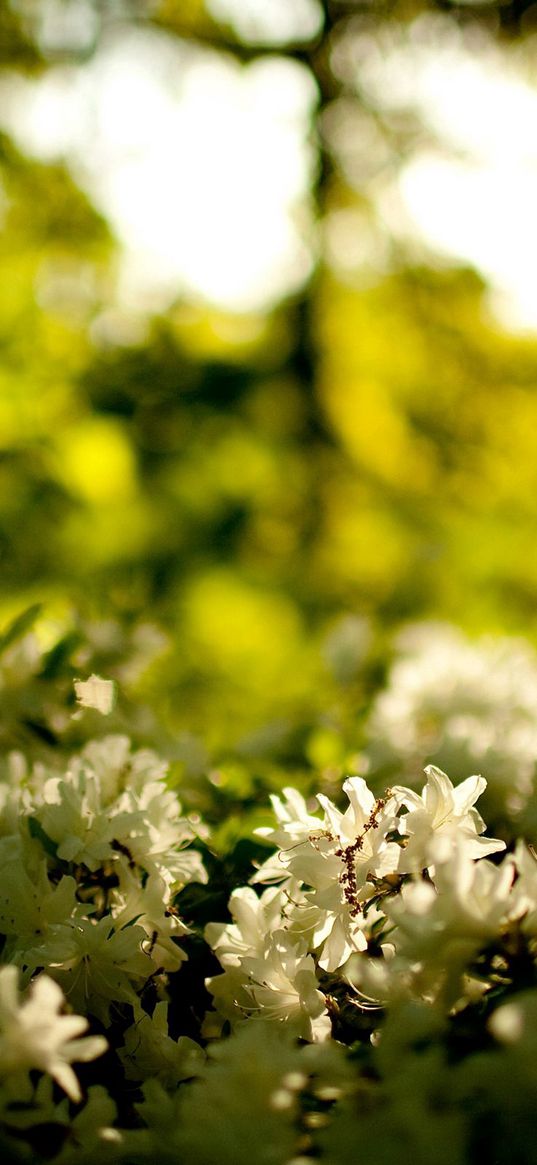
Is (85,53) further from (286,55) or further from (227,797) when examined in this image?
(227,797)

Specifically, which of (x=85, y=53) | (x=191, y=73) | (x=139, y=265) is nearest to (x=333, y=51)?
(x=191, y=73)

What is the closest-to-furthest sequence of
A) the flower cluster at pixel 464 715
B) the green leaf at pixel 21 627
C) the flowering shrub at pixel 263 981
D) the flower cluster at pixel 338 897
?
1. the flowering shrub at pixel 263 981
2. the flower cluster at pixel 338 897
3. the flower cluster at pixel 464 715
4. the green leaf at pixel 21 627

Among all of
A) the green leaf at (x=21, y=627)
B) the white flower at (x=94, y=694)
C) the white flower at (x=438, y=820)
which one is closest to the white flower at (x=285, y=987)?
the white flower at (x=438, y=820)

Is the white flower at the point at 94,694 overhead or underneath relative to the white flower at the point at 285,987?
underneath

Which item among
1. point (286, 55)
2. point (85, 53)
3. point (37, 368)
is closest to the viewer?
point (37, 368)

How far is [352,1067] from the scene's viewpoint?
0.71 meters

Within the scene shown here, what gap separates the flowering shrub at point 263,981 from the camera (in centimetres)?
67

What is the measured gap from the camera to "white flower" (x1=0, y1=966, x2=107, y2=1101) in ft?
2.37

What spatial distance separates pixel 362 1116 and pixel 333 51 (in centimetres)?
590

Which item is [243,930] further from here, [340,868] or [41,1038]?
[41,1038]

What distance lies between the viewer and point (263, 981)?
0.89m

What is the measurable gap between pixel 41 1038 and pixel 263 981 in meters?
0.24

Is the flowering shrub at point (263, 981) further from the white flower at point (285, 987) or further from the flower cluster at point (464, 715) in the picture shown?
the flower cluster at point (464, 715)

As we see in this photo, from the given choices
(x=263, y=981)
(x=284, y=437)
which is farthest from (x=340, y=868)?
(x=284, y=437)
